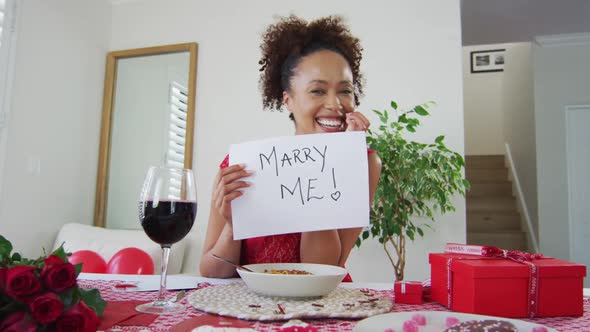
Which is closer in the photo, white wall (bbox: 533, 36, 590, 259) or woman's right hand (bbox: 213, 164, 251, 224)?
woman's right hand (bbox: 213, 164, 251, 224)

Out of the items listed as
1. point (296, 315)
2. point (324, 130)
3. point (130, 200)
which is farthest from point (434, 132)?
point (296, 315)

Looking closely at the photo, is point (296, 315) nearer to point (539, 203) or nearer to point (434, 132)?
point (434, 132)

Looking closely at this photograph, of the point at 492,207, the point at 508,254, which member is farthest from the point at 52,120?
the point at 492,207

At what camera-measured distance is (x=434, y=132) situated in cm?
279

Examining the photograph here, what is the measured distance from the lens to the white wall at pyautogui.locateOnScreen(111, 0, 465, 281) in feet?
9.15

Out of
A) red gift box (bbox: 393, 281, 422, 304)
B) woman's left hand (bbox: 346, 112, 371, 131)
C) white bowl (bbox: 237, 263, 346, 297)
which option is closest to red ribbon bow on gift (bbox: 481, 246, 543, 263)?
red gift box (bbox: 393, 281, 422, 304)

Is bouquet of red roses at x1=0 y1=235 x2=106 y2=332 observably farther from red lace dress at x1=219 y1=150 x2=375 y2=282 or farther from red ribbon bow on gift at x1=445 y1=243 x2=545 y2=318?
red lace dress at x1=219 y1=150 x2=375 y2=282

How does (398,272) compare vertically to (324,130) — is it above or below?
below

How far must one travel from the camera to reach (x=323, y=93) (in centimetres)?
112

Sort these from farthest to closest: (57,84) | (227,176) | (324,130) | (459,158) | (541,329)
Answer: (57,84) < (459,158) < (324,130) < (227,176) < (541,329)

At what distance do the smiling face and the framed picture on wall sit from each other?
→ 6.79m

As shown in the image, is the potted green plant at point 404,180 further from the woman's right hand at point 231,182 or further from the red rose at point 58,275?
the red rose at point 58,275

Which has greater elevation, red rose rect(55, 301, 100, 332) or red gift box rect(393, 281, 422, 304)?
red rose rect(55, 301, 100, 332)

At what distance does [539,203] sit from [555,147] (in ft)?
1.99
